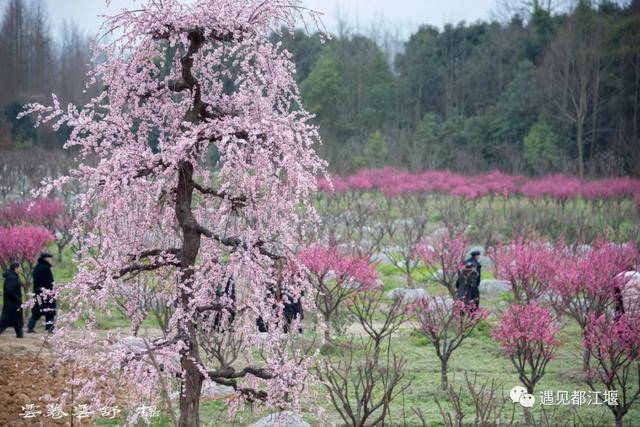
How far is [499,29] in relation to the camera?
4078cm

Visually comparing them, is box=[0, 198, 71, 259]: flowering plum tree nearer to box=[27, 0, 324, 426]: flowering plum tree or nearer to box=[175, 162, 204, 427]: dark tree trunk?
box=[27, 0, 324, 426]: flowering plum tree

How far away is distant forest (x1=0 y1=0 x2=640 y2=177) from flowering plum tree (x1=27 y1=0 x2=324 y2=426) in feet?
76.1

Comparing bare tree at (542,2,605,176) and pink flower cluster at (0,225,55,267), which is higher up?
bare tree at (542,2,605,176)

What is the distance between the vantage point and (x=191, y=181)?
5898 mm

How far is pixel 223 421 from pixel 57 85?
2793 centimetres

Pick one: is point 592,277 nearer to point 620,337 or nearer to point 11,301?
point 620,337

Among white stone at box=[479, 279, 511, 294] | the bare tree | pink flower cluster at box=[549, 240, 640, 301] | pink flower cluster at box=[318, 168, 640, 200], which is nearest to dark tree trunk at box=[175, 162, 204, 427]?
pink flower cluster at box=[549, 240, 640, 301]

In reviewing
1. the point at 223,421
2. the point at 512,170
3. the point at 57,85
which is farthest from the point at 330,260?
the point at 57,85

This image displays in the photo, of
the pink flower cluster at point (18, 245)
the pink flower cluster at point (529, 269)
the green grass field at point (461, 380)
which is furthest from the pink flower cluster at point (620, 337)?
the pink flower cluster at point (18, 245)

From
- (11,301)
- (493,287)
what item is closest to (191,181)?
(11,301)

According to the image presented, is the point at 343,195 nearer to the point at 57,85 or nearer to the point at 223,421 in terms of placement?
the point at 57,85

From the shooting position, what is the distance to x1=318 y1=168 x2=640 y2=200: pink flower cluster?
82.2 feet

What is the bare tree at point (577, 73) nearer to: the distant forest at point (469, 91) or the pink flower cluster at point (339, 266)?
the distant forest at point (469, 91)

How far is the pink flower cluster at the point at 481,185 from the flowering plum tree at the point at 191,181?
718 inches
